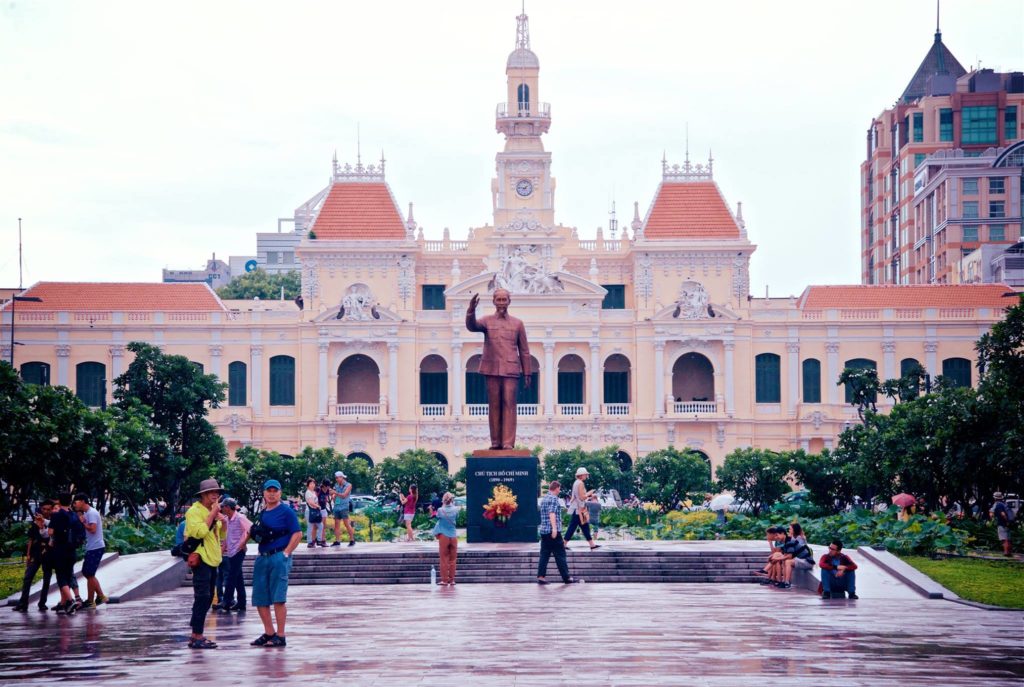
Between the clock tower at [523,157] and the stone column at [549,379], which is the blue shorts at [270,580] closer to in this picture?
the stone column at [549,379]

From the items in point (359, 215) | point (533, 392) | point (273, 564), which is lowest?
point (273, 564)

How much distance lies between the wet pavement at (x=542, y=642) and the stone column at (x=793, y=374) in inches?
1907

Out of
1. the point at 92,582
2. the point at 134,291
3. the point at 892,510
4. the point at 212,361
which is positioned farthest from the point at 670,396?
the point at 92,582

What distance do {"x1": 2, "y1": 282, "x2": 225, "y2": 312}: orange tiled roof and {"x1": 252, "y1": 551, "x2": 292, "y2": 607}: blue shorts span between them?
56396mm

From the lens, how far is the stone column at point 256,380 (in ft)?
231

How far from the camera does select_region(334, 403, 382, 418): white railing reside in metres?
70.1

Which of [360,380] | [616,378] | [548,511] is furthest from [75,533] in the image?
[616,378]

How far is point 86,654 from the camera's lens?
15.8 metres

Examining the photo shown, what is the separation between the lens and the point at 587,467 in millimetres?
55250

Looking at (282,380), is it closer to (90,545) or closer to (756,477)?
(756,477)

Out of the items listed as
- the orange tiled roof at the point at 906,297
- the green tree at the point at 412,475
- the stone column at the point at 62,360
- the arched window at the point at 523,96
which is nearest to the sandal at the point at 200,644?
the green tree at the point at 412,475

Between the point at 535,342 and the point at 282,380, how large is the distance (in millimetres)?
11487

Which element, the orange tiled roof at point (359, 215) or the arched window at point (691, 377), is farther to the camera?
the arched window at point (691, 377)

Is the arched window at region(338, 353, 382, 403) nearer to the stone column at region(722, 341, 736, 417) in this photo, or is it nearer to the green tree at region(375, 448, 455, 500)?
the stone column at region(722, 341, 736, 417)
